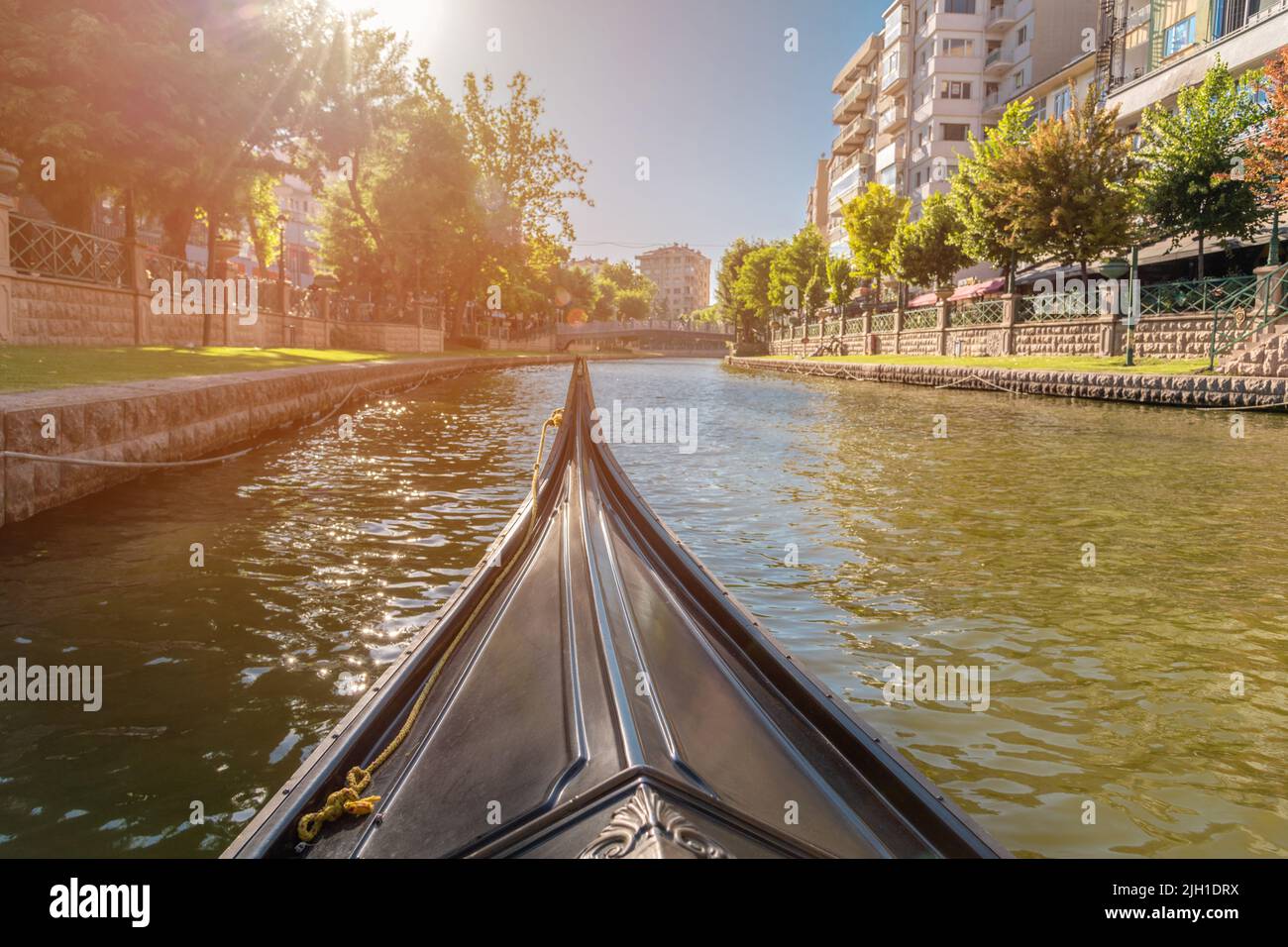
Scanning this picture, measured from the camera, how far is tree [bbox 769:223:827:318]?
183 feet

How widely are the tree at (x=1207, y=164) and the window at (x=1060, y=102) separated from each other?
45.6ft

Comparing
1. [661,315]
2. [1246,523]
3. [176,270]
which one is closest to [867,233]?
[176,270]

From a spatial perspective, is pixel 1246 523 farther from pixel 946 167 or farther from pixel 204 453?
pixel 946 167

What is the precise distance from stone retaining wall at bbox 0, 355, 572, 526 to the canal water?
287 mm

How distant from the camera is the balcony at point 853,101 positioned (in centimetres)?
5656

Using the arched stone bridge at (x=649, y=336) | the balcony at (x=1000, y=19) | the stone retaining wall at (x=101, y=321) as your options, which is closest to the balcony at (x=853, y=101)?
the balcony at (x=1000, y=19)

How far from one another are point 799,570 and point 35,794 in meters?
4.63

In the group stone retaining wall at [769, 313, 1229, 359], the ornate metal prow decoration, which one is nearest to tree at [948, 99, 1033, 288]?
stone retaining wall at [769, 313, 1229, 359]

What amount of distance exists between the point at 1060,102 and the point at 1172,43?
861 cm

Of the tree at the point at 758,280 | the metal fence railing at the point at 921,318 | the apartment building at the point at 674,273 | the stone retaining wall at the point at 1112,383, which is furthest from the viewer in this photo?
the apartment building at the point at 674,273

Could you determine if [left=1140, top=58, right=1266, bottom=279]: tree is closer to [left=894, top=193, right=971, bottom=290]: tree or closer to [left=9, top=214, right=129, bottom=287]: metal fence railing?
[left=894, top=193, right=971, bottom=290]: tree

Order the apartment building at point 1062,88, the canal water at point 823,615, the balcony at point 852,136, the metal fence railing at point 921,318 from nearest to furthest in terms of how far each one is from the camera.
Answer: the canal water at point 823,615 < the metal fence railing at point 921,318 < the apartment building at point 1062,88 < the balcony at point 852,136

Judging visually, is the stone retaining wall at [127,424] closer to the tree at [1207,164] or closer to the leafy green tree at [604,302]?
the tree at [1207,164]

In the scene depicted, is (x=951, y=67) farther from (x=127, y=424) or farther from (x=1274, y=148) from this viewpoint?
(x=127, y=424)
